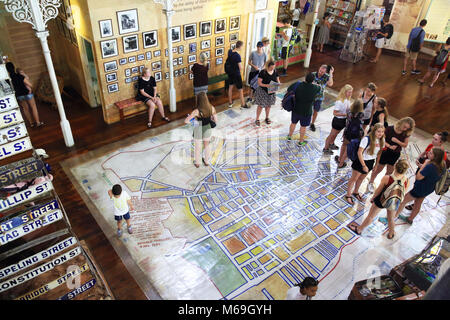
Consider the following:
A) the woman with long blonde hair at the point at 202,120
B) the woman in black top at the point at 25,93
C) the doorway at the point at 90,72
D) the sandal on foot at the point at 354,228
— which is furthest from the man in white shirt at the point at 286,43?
the woman in black top at the point at 25,93

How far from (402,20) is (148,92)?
1057cm

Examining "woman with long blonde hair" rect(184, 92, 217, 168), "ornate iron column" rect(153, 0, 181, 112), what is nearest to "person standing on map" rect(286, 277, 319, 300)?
"woman with long blonde hair" rect(184, 92, 217, 168)

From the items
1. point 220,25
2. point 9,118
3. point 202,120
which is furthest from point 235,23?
point 9,118

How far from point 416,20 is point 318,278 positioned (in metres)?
11.8

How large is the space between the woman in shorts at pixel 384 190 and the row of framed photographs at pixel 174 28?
5.95 meters

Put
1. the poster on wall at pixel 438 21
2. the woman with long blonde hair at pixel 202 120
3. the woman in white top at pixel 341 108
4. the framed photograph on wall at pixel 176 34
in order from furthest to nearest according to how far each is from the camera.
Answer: the poster on wall at pixel 438 21 < the framed photograph on wall at pixel 176 34 < the woman in white top at pixel 341 108 < the woman with long blonde hair at pixel 202 120

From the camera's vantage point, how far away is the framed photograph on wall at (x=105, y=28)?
7.16 meters

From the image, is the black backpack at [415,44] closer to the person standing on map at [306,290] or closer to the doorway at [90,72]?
the doorway at [90,72]

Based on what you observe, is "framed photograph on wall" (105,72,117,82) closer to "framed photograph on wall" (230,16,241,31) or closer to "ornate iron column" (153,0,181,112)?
"ornate iron column" (153,0,181,112)

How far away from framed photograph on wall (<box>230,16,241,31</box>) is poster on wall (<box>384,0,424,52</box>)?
7.15m

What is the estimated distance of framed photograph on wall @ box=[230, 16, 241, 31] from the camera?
30.5 ft

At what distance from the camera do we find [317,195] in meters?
6.54

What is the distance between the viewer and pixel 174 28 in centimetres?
827
